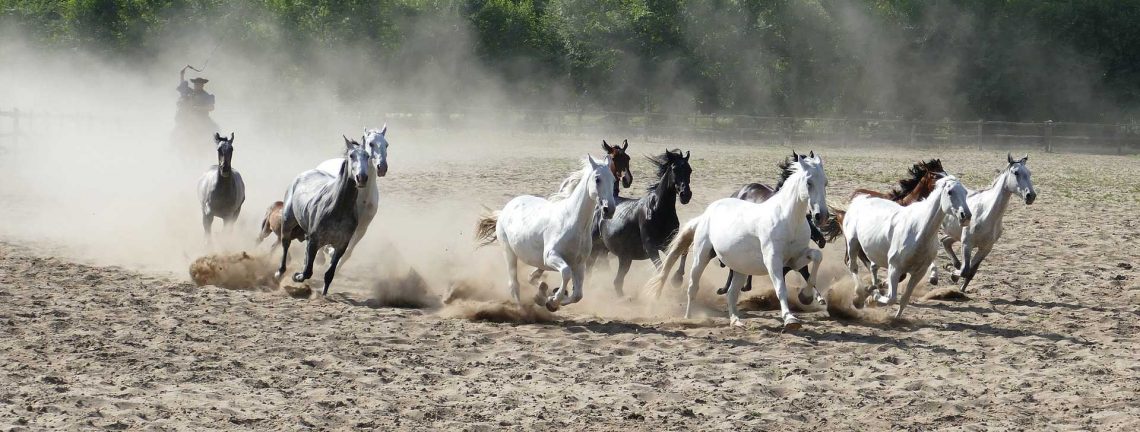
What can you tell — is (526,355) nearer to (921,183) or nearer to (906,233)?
(906,233)

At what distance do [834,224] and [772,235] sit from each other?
10.7ft

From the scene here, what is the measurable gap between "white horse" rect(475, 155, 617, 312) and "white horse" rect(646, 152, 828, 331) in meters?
0.92

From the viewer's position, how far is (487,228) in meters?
10.7

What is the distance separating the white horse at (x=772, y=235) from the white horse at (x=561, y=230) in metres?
0.92

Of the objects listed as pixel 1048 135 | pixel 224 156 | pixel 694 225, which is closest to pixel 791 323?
pixel 694 225

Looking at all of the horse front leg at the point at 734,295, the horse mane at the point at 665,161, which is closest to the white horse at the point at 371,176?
the horse mane at the point at 665,161

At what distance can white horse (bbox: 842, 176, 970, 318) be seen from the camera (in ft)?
29.2

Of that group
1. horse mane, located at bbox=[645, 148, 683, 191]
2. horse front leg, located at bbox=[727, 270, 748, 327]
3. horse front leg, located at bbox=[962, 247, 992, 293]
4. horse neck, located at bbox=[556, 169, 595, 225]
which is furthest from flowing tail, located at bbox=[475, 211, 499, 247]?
horse front leg, located at bbox=[962, 247, 992, 293]

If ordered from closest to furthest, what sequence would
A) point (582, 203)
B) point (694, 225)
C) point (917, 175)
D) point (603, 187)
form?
point (603, 187) < point (582, 203) < point (694, 225) < point (917, 175)

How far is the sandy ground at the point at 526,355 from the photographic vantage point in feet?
20.1

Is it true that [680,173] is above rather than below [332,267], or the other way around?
above

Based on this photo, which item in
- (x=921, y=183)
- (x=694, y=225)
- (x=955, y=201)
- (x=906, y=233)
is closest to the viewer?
(x=955, y=201)

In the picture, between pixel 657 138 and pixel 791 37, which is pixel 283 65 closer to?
pixel 657 138

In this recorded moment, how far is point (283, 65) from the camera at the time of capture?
154 ft
